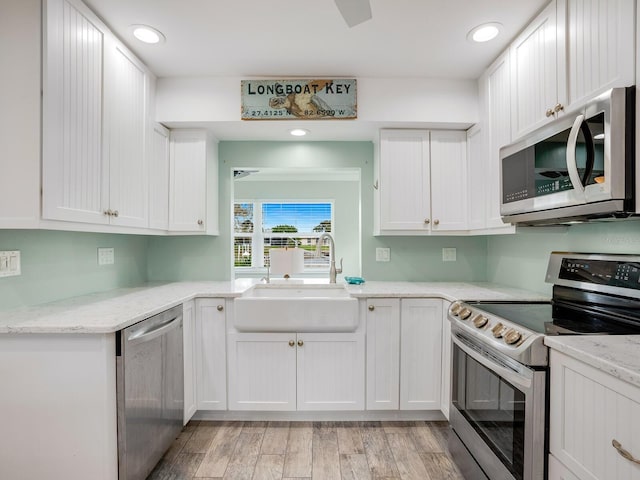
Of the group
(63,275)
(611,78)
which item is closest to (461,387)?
(611,78)

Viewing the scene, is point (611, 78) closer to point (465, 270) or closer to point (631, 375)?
point (631, 375)

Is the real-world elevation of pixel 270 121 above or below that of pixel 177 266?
above

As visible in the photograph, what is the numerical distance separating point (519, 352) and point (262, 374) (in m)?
1.59

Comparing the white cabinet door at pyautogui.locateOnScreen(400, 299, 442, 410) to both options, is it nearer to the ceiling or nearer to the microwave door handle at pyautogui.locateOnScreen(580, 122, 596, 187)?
the microwave door handle at pyautogui.locateOnScreen(580, 122, 596, 187)

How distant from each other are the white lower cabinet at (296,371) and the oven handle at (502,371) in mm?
743

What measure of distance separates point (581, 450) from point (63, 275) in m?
2.42

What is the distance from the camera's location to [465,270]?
9.26 ft

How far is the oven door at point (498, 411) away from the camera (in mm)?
1162

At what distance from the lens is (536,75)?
1.73m

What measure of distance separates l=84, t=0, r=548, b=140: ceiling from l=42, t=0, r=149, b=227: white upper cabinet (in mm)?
175

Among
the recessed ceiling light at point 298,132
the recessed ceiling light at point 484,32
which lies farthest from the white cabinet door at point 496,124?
the recessed ceiling light at point 298,132

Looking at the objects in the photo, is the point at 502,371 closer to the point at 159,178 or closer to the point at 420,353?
the point at 420,353

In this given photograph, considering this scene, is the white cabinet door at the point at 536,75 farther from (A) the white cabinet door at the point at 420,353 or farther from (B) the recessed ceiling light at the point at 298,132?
(B) the recessed ceiling light at the point at 298,132

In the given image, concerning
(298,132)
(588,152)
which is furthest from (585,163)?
(298,132)
